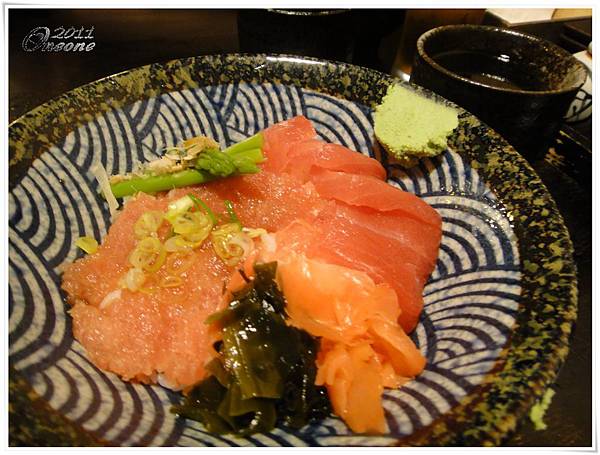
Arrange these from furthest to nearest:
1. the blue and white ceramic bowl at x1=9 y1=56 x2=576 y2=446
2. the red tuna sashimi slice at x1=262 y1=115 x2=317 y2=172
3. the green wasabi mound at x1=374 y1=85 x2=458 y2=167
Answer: the red tuna sashimi slice at x1=262 y1=115 x2=317 y2=172 → the green wasabi mound at x1=374 y1=85 x2=458 y2=167 → the blue and white ceramic bowl at x1=9 y1=56 x2=576 y2=446

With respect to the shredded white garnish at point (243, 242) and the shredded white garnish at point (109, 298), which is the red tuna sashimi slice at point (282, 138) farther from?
the shredded white garnish at point (109, 298)

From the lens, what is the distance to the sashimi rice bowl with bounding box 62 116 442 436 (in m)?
1.31

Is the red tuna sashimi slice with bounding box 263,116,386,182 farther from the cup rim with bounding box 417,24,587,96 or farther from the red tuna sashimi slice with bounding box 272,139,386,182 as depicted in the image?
the cup rim with bounding box 417,24,587,96

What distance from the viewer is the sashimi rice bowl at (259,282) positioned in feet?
4.31

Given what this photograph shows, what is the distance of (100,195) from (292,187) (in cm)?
76

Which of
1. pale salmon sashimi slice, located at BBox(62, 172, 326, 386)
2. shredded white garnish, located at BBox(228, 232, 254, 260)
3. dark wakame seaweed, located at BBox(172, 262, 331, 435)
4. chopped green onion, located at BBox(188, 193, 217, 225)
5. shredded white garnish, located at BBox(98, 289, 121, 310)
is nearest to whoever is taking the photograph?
dark wakame seaweed, located at BBox(172, 262, 331, 435)

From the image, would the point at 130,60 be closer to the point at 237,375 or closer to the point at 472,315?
the point at 237,375

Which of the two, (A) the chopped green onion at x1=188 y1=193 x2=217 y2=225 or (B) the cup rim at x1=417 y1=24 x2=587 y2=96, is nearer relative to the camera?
(A) the chopped green onion at x1=188 y1=193 x2=217 y2=225

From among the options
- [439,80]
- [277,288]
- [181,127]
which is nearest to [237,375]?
[277,288]

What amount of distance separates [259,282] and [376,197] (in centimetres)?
56

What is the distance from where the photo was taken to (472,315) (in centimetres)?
144

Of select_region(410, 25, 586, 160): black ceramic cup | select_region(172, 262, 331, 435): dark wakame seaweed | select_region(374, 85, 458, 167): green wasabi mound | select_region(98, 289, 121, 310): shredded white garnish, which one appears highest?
select_region(410, 25, 586, 160): black ceramic cup

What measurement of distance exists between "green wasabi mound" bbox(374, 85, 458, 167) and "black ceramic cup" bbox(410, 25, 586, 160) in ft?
0.71

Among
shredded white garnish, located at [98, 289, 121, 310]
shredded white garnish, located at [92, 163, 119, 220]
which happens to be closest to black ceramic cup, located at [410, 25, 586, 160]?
shredded white garnish, located at [92, 163, 119, 220]
